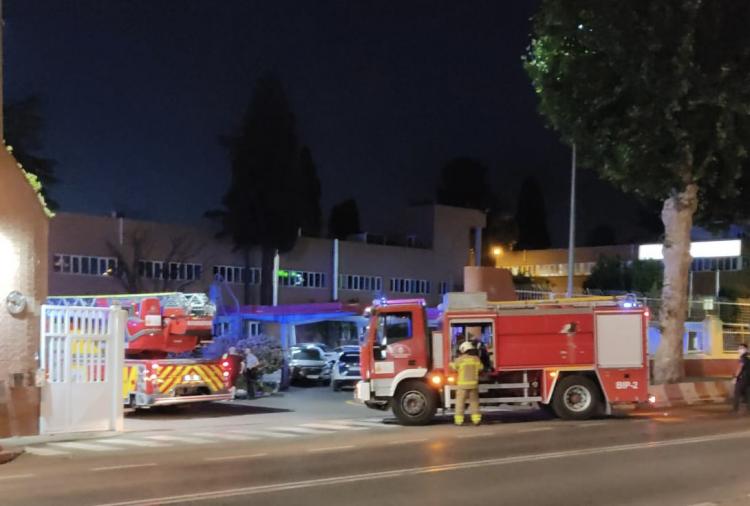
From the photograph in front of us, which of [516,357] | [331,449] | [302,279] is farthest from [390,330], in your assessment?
[302,279]

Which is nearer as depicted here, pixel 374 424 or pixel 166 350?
pixel 374 424

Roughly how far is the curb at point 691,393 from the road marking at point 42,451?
46.6 ft

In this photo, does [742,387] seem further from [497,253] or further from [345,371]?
[497,253]

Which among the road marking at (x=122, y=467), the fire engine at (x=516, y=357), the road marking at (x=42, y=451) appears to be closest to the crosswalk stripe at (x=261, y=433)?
the fire engine at (x=516, y=357)

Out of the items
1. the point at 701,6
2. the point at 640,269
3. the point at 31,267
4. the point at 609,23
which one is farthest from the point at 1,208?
the point at 640,269

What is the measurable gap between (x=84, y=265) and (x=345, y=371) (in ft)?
61.8

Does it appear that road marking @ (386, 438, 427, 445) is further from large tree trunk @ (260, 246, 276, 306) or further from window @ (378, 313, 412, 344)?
large tree trunk @ (260, 246, 276, 306)

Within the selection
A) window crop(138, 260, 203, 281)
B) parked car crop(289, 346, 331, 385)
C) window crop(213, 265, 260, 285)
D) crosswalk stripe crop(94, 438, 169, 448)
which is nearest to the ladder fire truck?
crosswalk stripe crop(94, 438, 169, 448)

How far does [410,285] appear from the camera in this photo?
5572 cm

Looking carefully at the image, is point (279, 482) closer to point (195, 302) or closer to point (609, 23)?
point (195, 302)

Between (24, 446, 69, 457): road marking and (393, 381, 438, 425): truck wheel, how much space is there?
21.9 feet

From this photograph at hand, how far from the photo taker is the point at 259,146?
45875 mm

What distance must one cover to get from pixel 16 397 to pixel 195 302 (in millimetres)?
5795

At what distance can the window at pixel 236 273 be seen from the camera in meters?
46.5
